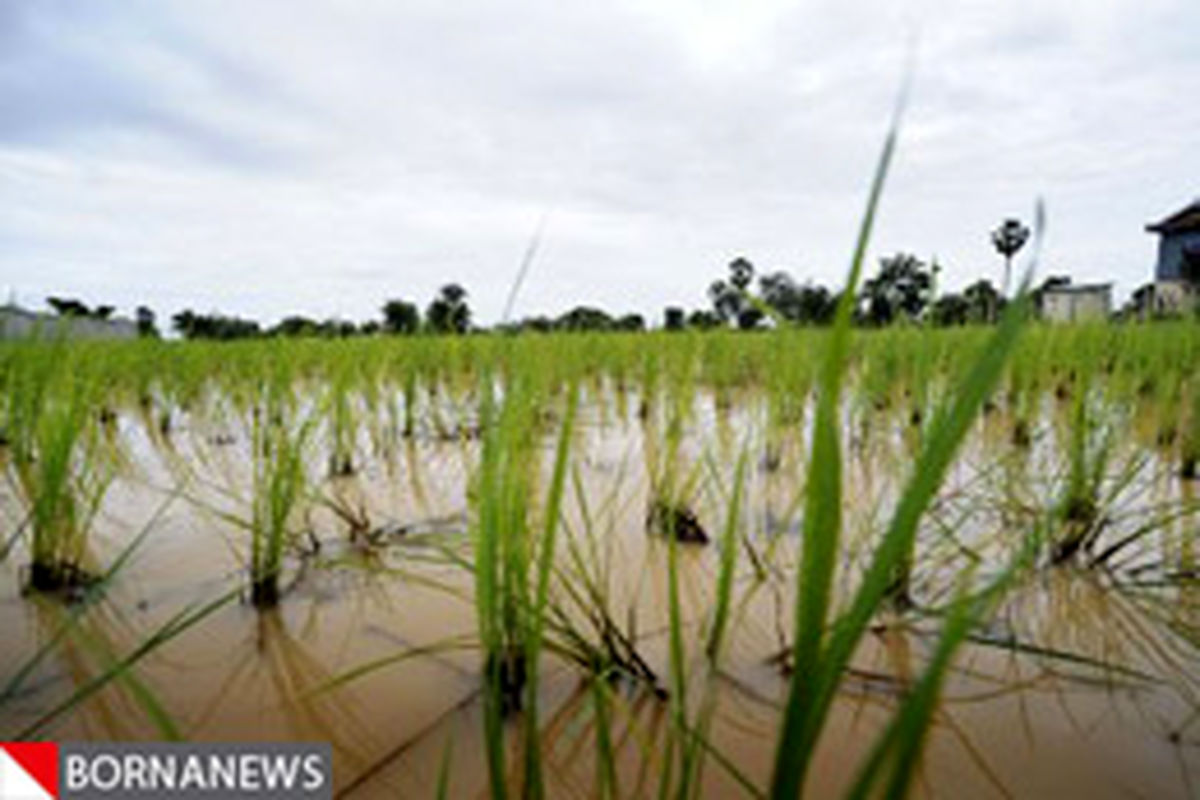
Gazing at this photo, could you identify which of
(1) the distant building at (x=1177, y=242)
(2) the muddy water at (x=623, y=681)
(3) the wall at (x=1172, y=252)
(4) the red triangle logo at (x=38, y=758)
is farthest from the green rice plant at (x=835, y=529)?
(3) the wall at (x=1172, y=252)

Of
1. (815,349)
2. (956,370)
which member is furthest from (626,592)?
(815,349)

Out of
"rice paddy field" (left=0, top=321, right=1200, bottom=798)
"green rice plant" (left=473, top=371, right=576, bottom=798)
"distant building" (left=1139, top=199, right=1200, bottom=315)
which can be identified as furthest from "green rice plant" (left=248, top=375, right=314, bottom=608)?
"distant building" (left=1139, top=199, right=1200, bottom=315)

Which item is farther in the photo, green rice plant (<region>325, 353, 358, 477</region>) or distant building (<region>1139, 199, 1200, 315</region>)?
distant building (<region>1139, 199, 1200, 315</region>)

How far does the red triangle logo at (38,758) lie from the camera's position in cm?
56

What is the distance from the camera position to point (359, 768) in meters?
0.58

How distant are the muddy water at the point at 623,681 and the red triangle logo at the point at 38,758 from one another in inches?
0.8

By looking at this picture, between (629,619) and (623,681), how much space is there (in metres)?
0.07

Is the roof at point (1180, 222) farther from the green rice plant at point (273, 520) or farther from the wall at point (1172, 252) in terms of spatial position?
the green rice plant at point (273, 520)

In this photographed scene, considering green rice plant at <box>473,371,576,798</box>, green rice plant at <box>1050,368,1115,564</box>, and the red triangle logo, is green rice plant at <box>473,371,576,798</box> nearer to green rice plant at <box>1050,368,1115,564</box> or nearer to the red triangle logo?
the red triangle logo

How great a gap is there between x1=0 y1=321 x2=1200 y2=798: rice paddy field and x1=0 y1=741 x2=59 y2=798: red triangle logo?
3cm

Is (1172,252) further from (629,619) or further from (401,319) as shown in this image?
(629,619)

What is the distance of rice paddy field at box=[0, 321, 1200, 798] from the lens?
47 centimetres

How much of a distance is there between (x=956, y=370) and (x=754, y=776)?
819 mm

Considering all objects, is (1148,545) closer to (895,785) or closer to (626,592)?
(626,592)
